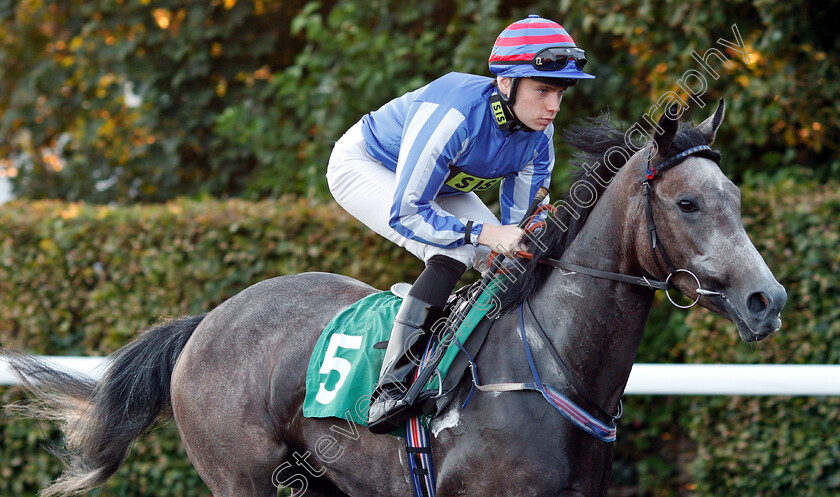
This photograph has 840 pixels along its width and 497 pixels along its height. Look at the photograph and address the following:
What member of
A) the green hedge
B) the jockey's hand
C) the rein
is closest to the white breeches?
the jockey's hand

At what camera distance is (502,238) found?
275cm

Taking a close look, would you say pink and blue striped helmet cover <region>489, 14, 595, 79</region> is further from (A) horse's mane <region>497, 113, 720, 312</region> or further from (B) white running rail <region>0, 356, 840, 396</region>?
(B) white running rail <region>0, 356, 840, 396</region>

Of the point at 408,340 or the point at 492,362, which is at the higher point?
the point at 408,340

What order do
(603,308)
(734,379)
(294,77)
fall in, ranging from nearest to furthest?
1. (603,308)
2. (734,379)
3. (294,77)

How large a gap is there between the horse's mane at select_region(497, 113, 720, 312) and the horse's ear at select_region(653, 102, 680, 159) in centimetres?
25

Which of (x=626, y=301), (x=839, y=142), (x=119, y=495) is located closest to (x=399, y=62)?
(x=839, y=142)

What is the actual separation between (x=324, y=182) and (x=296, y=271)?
138 centimetres

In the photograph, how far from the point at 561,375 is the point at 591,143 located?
31.5 inches

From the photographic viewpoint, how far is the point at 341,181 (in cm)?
330

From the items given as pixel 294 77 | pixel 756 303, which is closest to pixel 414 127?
pixel 756 303

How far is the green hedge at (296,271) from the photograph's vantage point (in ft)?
14.6

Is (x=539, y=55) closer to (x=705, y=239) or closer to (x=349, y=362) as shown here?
(x=705, y=239)

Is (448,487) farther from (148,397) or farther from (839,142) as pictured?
(839,142)

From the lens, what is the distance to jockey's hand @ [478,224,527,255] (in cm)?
275
